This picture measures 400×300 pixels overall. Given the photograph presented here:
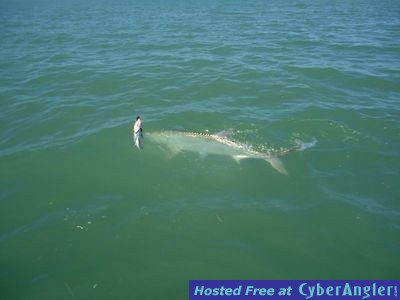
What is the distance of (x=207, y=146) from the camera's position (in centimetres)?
1327

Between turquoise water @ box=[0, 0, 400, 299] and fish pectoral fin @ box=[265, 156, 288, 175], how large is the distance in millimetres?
181

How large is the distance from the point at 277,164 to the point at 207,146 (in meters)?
2.70

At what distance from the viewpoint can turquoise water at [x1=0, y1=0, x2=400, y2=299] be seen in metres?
9.12

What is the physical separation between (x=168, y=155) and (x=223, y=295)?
6.22 metres

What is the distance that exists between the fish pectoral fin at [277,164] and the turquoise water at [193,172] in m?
0.18

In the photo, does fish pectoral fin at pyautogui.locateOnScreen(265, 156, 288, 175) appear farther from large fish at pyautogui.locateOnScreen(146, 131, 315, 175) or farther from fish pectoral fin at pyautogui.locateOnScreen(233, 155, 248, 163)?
fish pectoral fin at pyautogui.locateOnScreen(233, 155, 248, 163)

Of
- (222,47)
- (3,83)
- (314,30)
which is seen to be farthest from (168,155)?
(314,30)

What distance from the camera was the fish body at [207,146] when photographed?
12875 millimetres

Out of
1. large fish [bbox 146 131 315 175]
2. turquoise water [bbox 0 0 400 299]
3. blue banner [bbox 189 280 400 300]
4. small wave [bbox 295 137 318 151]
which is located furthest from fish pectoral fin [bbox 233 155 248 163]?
blue banner [bbox 189 280 400 300]

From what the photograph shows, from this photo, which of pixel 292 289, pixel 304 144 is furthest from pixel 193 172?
pixel 292 289

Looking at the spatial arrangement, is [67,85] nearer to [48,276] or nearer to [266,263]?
[48,276]

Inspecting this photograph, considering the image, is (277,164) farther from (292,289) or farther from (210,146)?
(292,289)

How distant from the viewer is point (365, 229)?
9.92 metres

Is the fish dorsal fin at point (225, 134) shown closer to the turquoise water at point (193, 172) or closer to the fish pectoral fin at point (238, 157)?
the turquoise water at point (193, 172)
